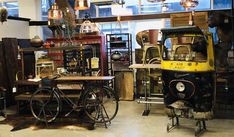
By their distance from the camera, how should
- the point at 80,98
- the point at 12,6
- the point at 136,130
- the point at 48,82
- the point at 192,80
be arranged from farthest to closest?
the point at 12,6
the point at 48,82
the point at 80,98
the point at 136,130
the point at 192,80

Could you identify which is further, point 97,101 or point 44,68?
point 44,68

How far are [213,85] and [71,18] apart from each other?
4396 millimetres

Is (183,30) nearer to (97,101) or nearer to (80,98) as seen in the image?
(97,101)

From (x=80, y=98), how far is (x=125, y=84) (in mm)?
2254

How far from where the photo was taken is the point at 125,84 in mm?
7594

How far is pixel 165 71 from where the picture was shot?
199 inches

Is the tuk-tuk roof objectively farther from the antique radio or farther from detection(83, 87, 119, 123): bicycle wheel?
the antique radio

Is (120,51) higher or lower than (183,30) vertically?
lower

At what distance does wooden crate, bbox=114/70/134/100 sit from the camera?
7543 millimetres

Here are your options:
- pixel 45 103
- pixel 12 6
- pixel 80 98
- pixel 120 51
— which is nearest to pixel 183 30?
pixel 80 98

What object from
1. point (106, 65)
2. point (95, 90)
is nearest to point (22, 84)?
point (95, 90)

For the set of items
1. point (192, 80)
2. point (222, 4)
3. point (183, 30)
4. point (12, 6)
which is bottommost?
point (192, 80)

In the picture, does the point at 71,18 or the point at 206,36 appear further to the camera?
the point at 71,18

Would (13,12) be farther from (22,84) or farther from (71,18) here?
(22,84)
